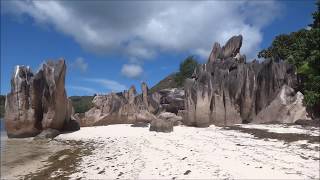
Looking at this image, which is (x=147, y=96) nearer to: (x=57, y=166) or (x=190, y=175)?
(x=57, y=166)

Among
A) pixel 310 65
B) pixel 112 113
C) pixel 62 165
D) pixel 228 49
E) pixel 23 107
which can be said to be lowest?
pixel 62 165

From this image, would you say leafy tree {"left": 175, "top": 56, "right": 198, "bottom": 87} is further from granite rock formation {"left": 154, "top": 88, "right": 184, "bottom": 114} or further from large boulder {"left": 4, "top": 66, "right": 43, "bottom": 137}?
large boulder {"left": 4, "top": 66, "right": 43, "bottom": 137}

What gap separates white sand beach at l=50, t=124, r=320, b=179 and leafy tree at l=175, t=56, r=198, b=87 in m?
63.2

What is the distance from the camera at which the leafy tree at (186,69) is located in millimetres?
82588

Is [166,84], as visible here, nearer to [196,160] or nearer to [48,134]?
[48,134]

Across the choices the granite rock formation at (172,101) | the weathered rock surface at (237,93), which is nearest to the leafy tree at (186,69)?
the granite rock formation at (172,101)

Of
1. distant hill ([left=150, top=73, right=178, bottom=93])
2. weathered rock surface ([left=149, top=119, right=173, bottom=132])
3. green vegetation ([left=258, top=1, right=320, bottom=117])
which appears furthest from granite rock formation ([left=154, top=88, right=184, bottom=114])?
distant hill ([left=150, top=73, right=178, bottom=93])

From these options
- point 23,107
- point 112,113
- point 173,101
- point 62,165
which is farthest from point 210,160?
point 173,101

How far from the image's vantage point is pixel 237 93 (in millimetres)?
30562

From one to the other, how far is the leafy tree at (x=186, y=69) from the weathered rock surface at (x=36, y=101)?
172 feet

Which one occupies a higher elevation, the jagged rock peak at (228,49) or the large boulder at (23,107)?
the jagged rock peak at (228,49)

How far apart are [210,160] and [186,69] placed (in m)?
69.8

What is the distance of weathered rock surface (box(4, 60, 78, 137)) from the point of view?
100 ft

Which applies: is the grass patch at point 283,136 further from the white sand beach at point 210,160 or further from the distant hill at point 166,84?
the distant hill at point 166,84
